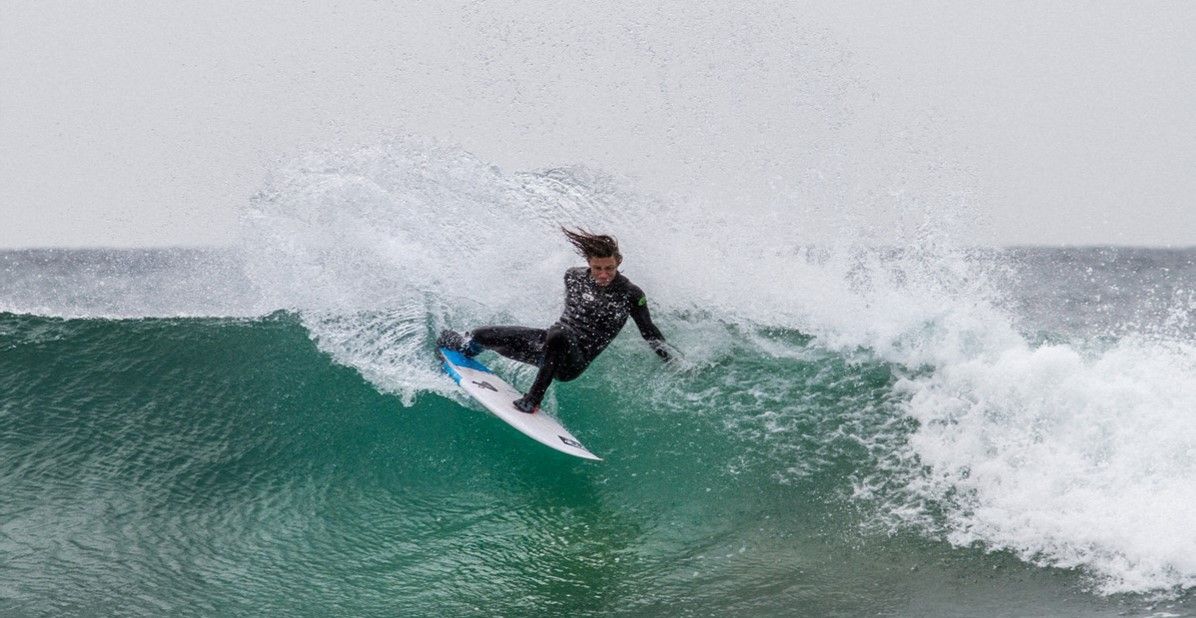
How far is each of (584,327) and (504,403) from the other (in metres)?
0.66

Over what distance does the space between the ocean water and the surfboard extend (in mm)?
209

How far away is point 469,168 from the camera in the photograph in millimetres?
8086

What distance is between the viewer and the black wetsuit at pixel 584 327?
239 inches

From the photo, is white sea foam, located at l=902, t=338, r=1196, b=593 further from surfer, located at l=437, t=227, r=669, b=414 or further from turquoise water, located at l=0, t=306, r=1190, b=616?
surfer, located at l=437, t=227, r=669, b=414

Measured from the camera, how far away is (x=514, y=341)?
6359mm

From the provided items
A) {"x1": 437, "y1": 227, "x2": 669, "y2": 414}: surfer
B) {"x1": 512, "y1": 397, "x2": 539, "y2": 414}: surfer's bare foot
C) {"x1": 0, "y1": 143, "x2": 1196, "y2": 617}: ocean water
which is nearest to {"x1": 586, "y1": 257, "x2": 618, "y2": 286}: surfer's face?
{"x1": 437, "y1": 227, "x2": 669, "y2": 414}: surfer

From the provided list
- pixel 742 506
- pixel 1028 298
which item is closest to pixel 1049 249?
pixel 1028 298

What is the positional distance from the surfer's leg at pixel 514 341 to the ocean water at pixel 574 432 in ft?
1.39

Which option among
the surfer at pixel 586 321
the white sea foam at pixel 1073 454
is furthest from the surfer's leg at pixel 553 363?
the white sea foam at pixel 1073 454

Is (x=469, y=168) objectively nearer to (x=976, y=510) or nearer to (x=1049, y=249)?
(x=976, y=510)

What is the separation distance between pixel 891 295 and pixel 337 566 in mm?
4112

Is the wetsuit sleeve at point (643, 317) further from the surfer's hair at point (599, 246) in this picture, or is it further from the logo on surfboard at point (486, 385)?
the logo on surfboard at point (486, 385)

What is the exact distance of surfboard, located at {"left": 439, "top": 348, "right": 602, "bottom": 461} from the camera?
5.82 m

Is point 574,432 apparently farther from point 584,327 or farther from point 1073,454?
point 1073,454
